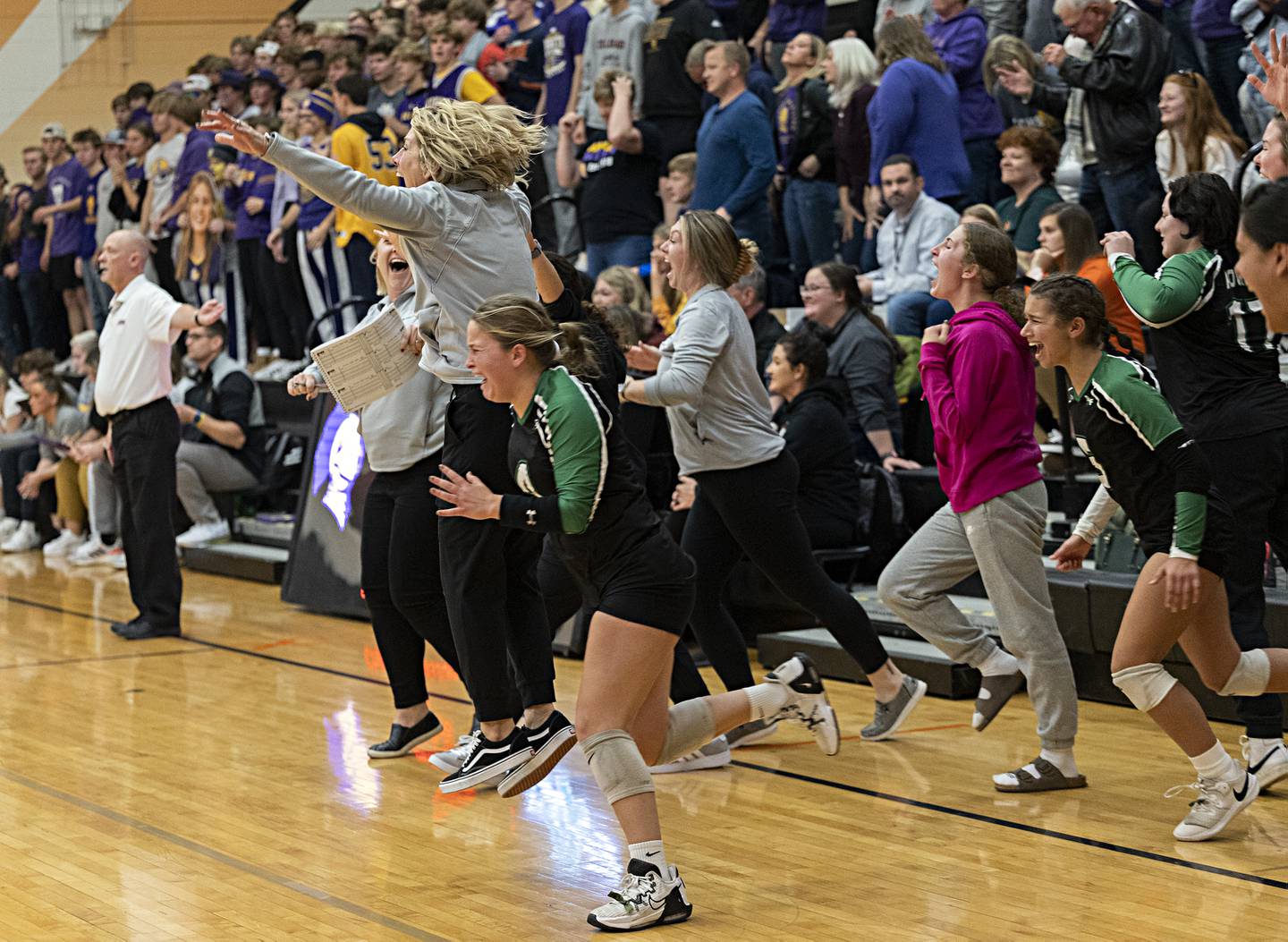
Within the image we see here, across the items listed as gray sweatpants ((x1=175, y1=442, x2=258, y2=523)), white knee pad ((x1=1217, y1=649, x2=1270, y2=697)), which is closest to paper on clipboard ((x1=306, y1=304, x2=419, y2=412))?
white knee pad ((x1=1217, y1=649, x2=1270, y2=697))

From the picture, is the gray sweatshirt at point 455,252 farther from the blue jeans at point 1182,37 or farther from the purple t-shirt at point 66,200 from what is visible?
the purple t-shirt at point 66,200

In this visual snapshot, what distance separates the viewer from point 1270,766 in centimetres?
436

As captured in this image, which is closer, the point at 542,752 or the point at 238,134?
the point at 238,134

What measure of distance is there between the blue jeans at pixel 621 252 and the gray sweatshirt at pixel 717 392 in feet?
13.8

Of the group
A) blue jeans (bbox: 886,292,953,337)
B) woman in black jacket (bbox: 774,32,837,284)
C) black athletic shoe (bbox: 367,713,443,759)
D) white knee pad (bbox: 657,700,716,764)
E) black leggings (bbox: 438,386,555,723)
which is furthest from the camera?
woman in black jacket (bbox: 774,32,837,284)

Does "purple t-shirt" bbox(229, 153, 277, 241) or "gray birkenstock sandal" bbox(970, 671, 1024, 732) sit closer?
"gray birkenstock sandal" bbox(970, 671, 1024, 732)

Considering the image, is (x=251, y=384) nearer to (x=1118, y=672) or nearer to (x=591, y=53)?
(x=591, y=53)

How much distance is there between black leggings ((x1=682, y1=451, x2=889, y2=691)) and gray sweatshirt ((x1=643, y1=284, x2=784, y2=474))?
2.5 inches

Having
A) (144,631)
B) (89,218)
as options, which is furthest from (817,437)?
(89,218)

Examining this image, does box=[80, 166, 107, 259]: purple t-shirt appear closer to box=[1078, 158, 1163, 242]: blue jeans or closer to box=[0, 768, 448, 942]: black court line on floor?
box=[1078, 158, 1163, 242]: blue jeans

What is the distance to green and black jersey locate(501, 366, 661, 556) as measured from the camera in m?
3.42

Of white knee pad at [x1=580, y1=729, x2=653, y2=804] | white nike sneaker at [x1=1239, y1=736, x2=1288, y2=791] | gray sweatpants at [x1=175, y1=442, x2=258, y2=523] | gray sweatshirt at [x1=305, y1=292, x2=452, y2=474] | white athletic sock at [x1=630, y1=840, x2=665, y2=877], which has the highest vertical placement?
gray sweatshirt at [x1=305, y1=292, x2=452, y2=474]

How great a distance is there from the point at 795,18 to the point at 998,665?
18.6ft

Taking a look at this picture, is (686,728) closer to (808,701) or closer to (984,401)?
(808,701)
